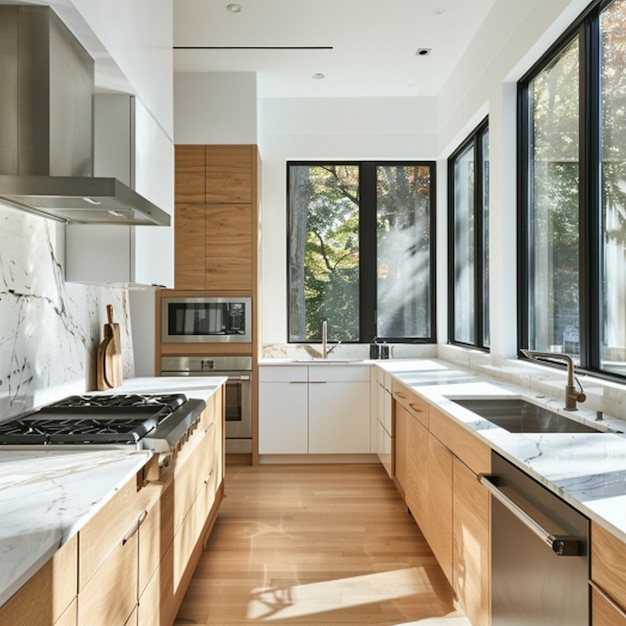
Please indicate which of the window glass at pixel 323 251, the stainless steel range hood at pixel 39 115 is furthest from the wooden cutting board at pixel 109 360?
the window glass at pixel 323 251

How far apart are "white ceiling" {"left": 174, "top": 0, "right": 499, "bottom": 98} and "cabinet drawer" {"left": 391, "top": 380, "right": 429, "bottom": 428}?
7.59 ft

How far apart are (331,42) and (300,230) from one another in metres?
1.68

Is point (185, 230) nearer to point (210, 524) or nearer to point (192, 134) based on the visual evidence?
point (192, 134)

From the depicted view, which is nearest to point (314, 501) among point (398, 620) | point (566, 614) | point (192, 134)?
point (398, 620)

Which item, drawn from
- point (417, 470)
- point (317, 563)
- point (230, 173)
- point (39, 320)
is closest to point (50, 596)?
point (39, 320)

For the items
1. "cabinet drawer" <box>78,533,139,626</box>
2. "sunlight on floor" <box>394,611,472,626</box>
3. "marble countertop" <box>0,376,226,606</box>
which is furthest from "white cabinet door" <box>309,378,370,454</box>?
"cabinet drawer" <box>78,533,139,626</box>

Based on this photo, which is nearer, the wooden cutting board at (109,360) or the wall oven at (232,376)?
the wooden cutting board at (109,360)

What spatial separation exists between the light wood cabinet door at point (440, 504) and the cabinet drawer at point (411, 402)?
0.49 feet

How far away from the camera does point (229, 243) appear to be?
4508 mm

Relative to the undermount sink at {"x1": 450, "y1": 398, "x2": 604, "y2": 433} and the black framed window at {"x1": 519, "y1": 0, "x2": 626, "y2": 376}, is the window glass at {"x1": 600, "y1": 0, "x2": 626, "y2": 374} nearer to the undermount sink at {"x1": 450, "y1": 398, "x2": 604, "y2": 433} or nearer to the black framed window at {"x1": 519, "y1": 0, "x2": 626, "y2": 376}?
the black framed window at {"x1": 519, "y1": 0, "x2": 626, "y2": 376}

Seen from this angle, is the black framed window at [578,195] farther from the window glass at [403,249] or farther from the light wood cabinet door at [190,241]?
the light wood cabinet door at [190,241]

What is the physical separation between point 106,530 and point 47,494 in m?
0.16

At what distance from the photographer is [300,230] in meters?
5.18

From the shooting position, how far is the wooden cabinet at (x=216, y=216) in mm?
4504
